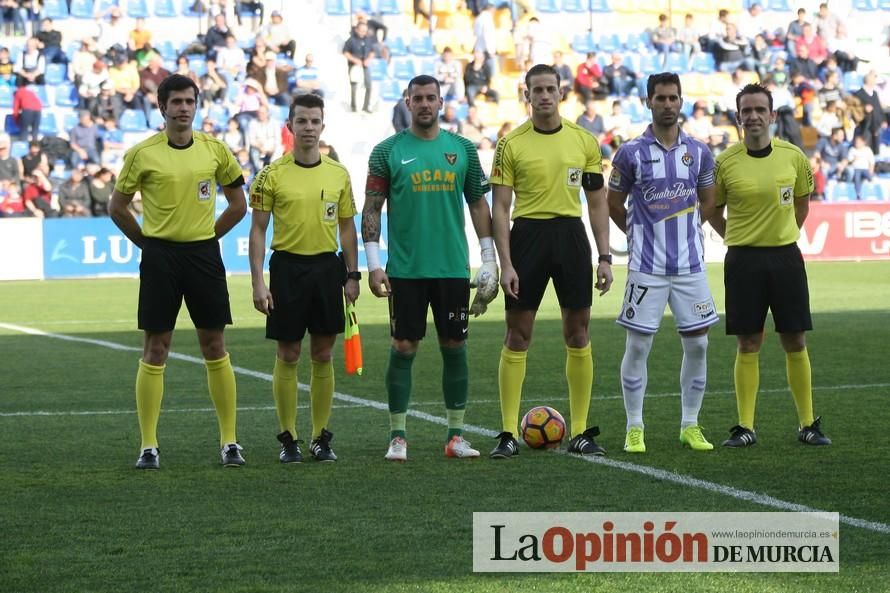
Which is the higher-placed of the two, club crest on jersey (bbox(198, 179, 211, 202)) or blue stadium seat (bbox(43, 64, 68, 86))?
blue stadium seat (bbox(43, 64, 68, 86))

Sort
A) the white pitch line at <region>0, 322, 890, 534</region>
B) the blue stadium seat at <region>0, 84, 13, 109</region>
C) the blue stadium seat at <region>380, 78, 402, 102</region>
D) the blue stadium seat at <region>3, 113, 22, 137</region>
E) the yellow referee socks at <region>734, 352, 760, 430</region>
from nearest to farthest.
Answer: the white pitch line at <region>0, 322, 890, 534</region>
the yellow referee socks at <region>734, 352, 760, 430</region>
the blue stadium seat at <region>3, 113, 22, 137</region>
the blue stadium seat at <region>0, 84, 13, 109</region>
the blue stadium seat at <region>380, 78, 402, 102</region>

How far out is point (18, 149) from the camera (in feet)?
86.2

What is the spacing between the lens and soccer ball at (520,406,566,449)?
8023 millimetres

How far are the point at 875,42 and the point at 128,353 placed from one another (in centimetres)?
2408

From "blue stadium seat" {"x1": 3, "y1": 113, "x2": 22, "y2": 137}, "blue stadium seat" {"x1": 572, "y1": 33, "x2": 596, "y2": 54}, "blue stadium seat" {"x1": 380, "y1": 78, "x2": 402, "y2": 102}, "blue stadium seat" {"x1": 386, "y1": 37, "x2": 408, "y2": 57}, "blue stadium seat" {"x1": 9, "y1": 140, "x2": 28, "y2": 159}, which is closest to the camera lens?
"blue stadium seat" {"x1": 9, "y1": 140, "x2": 28, "y2": 159}

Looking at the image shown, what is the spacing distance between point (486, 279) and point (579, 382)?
2.57ft

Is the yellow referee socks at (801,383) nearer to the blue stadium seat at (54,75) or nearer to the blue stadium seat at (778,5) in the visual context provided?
the blue stadium seat at (54,75)

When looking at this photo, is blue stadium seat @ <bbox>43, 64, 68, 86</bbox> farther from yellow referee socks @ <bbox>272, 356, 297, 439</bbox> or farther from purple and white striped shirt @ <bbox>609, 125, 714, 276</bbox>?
purple and white striped shirt @ <bbox>609, 125, 714, 276</bbox>

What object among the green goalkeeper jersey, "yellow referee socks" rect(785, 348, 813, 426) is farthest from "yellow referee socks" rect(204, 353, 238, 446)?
"yellow referee socks" rect(785, 348, 813, 426)

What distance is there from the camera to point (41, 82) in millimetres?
27641

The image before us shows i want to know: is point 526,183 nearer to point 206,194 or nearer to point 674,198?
point 674,198

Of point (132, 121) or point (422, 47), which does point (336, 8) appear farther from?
point (132, 121)

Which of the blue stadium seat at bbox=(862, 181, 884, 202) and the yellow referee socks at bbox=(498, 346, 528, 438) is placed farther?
the blue stadium seat at bbox=(862, 181, 884, 202)

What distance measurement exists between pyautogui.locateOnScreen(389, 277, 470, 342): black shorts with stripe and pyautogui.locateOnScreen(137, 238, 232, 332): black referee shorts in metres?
0.84
